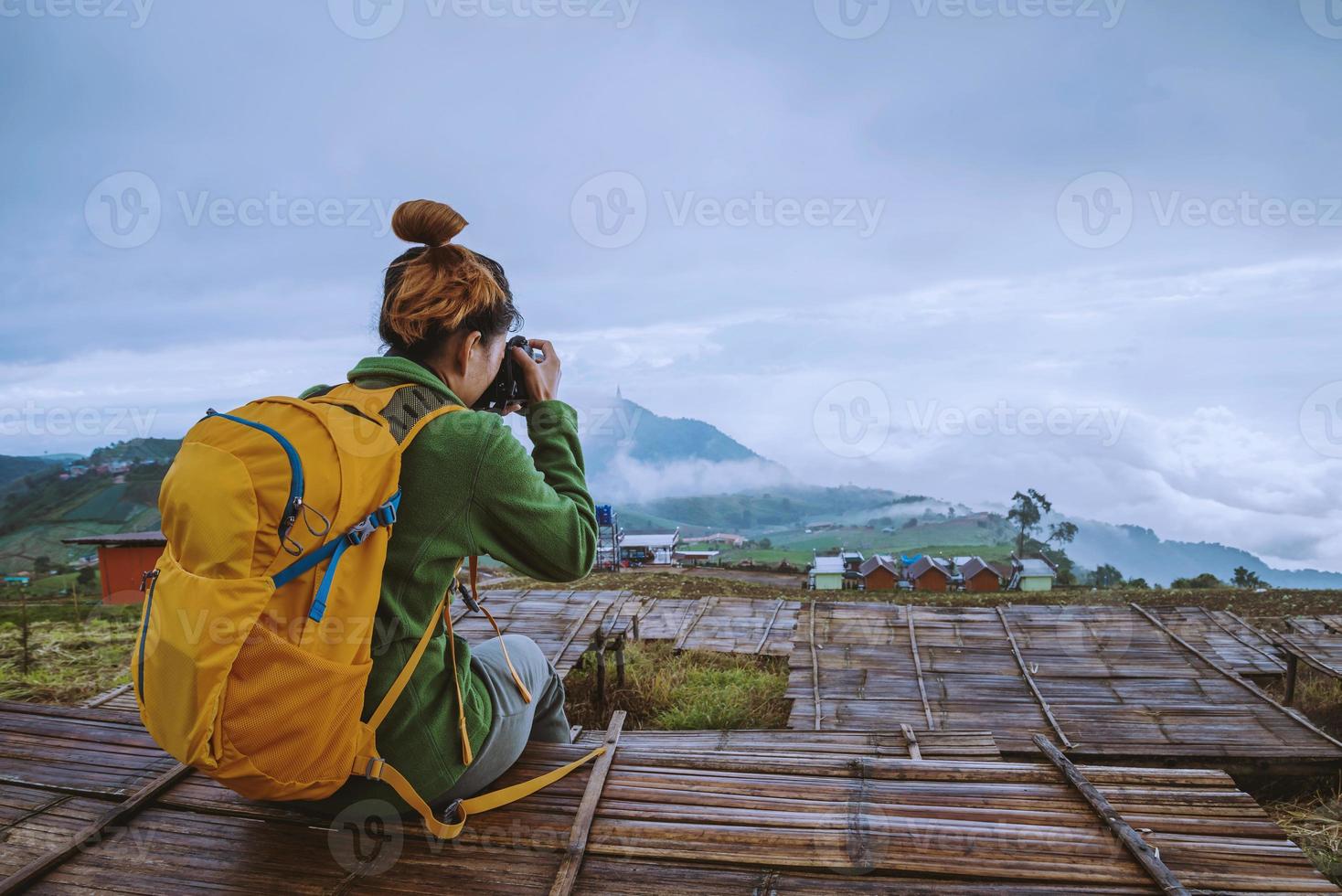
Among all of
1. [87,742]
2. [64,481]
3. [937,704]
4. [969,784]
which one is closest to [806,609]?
[937,704]

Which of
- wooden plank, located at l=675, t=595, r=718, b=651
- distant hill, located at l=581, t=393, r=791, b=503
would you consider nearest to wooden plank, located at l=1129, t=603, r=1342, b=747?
wooden plank, located at l=675, t=595, r=718, b=651

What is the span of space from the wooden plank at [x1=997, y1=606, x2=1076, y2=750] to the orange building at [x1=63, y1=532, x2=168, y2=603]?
1032cm

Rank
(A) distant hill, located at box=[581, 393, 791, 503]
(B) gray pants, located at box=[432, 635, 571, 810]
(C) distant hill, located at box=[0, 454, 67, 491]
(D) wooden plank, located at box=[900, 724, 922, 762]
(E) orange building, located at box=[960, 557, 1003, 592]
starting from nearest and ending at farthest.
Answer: (B) gray pants, located at box=[432, 635, 571, 810] < (D) wooden plank, located at box=[900, 724, 922, 762] < (E) orange building, located at box=[960, 557, 1003, 592] < (C) distant hill, located at box=[0, 454, 67, 491] < (A) distant hill, located at box=[581, 393, 791, 503]

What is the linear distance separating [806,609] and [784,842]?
5.28 metres

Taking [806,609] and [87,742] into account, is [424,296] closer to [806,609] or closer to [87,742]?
[87,742]

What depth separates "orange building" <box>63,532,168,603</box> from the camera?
32.3 ft

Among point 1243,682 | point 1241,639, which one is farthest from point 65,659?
point 1241,639

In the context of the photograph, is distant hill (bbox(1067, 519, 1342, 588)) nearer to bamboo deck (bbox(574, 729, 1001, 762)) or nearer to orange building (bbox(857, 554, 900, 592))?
orange building (bbox(857, 554, 900, 592))

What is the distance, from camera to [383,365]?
165 centimetres

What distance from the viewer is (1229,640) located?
19.9 feet

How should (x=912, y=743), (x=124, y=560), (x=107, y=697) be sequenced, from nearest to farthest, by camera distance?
(x=912, y=743) → (x=107, y=697) → (x=124, y=560)

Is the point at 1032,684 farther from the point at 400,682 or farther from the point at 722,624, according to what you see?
the point at 400,682

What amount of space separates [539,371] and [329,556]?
74 cm

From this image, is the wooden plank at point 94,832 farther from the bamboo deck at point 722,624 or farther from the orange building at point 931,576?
the orange building at point 931,576
